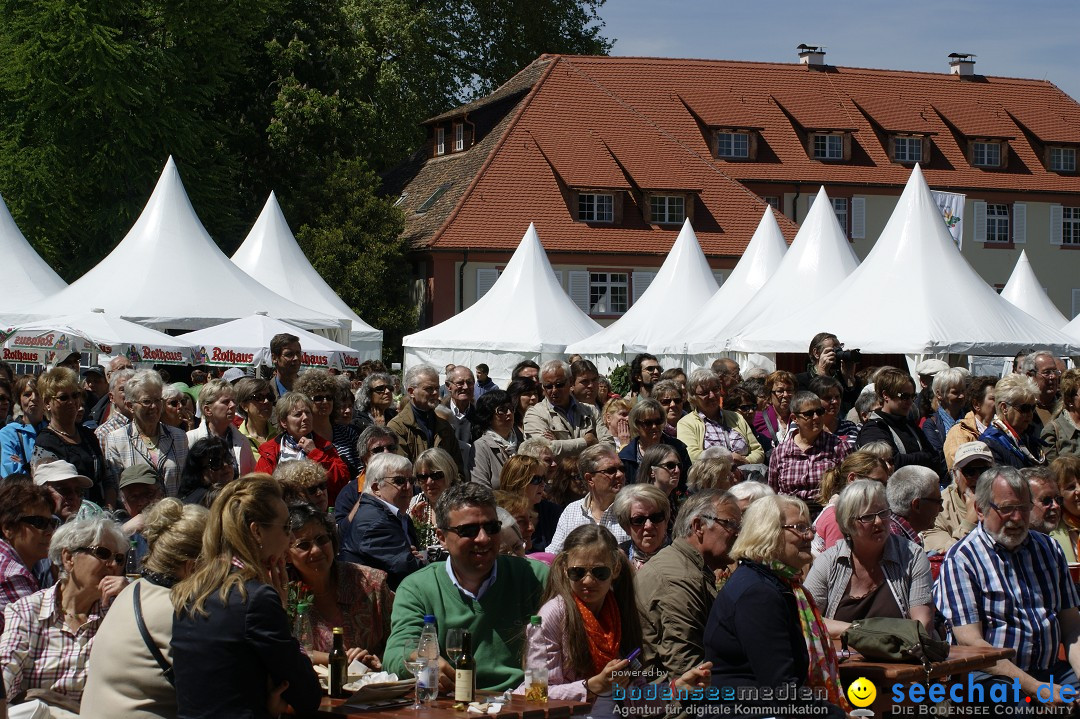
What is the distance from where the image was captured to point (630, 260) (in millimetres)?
42938

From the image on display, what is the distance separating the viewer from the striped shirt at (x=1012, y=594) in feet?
21.8

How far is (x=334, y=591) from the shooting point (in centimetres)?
643

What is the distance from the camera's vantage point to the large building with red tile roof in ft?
140

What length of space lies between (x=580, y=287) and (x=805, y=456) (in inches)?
1314

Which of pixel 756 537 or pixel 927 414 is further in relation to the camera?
pixel 927 414

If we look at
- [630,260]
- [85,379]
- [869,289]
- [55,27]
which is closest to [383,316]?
[630,260]

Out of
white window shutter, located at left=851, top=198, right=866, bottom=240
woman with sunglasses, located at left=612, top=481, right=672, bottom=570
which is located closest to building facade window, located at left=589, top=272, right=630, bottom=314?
white window shutter, located at left=851, top=198, right=866, bottom=240

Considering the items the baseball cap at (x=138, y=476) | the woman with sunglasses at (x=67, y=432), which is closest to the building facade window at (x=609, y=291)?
the woman with sunglasses at (x=67, y=432)

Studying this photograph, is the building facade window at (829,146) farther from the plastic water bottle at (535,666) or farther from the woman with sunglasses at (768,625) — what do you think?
the plastic water bottle at (535,666)

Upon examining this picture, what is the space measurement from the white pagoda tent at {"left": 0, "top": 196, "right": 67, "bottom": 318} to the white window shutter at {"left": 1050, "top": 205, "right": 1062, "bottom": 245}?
121 feet

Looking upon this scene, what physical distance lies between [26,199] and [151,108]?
3.62 meters

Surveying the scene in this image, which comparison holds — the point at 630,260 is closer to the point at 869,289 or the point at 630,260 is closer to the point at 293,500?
the point at 869,289

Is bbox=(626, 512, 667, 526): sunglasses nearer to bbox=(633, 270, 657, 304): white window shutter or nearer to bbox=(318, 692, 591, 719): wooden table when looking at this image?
bbox=(318, 692, 591, 719): wooden table

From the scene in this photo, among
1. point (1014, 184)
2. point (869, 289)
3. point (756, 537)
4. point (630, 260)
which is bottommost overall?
point (756, 537)
